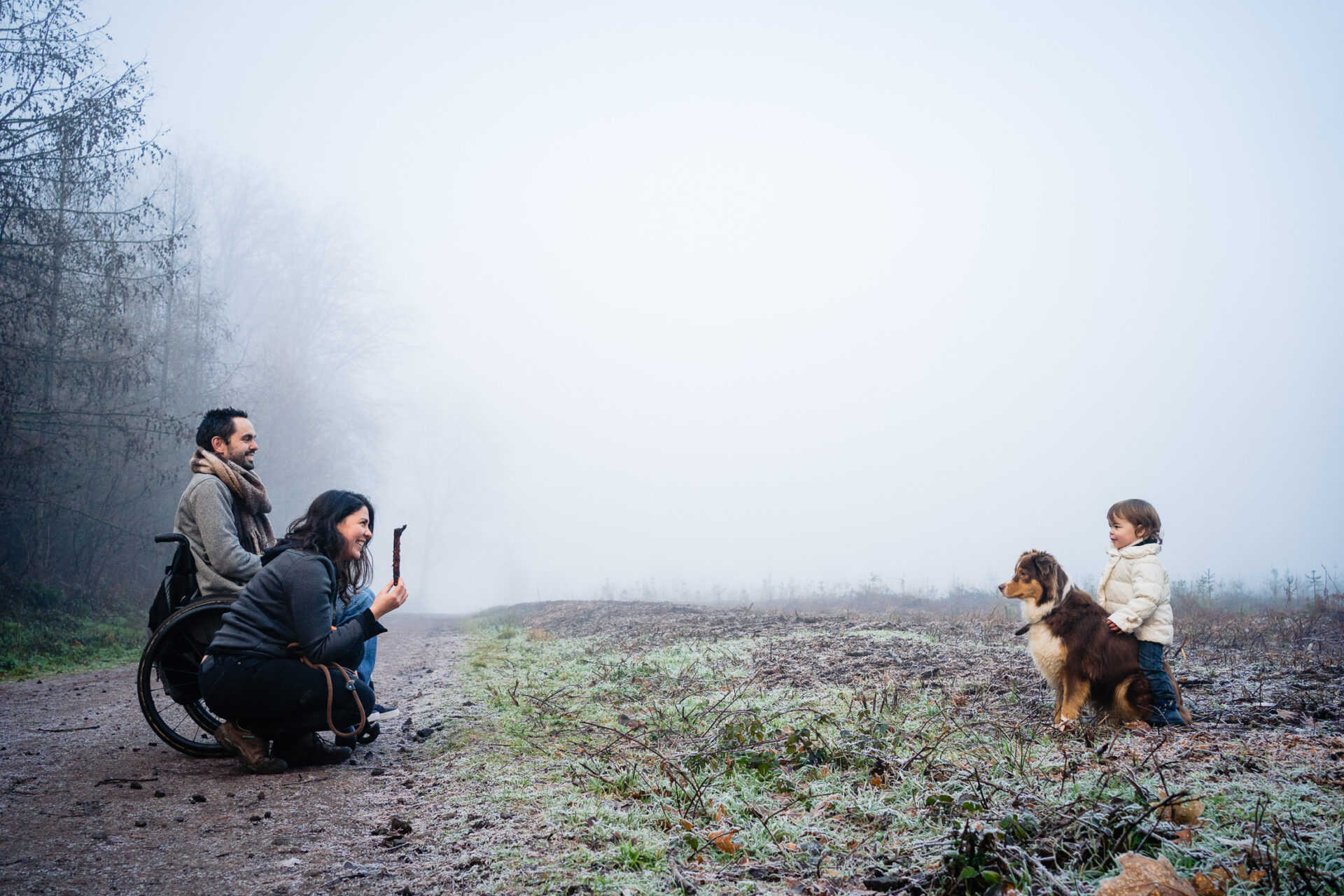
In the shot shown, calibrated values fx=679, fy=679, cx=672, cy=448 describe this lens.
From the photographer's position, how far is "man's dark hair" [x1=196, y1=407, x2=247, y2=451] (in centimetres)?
514

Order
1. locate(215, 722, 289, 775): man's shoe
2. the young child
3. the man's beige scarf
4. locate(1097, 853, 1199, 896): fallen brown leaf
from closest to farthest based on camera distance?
1. locate(1097, 853, 1199, 896): fallen brown leaf
2. locate(215, 722, 289, 775): man's shoe
3. the young child
4. the man's beige scarf

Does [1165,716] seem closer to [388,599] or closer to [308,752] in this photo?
[388,599]

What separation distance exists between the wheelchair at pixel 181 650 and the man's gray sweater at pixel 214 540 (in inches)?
2.8

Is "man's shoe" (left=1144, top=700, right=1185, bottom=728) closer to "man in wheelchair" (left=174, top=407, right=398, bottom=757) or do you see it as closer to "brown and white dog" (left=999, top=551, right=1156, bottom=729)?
"brown and white dog" (left=999, top=551, right=1156, bottom=729)

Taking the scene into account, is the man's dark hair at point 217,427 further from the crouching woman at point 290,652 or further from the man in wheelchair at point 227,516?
the crouching woman at point 290,652

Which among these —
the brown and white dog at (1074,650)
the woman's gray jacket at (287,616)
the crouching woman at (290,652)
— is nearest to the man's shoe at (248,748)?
the crouching woman at (290,652)

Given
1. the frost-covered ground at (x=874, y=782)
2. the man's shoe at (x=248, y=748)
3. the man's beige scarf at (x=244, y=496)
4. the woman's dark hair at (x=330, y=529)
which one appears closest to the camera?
the frost-covered ground at (x=874, y=782)

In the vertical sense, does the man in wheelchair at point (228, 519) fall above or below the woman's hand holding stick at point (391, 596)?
above

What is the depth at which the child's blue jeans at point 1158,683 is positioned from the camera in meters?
4.62

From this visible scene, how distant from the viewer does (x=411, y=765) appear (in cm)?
453

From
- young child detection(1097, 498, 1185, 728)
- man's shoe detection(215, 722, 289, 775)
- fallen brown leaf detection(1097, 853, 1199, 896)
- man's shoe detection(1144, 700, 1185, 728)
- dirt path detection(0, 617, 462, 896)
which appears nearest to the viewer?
fallen brown leaf detection(1097, 853, 1199, 896)

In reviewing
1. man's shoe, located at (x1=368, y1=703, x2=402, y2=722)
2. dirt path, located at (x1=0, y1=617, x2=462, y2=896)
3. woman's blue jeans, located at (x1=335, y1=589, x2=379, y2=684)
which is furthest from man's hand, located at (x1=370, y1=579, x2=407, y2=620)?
dirt path, located at (x1=0, y1=617, x2=462, y2=896)

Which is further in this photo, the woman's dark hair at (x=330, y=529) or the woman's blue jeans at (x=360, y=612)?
the woman's blue jeans at (x=360, y=612)

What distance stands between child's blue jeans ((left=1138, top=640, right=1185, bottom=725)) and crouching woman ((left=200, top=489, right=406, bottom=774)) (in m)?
5.20
